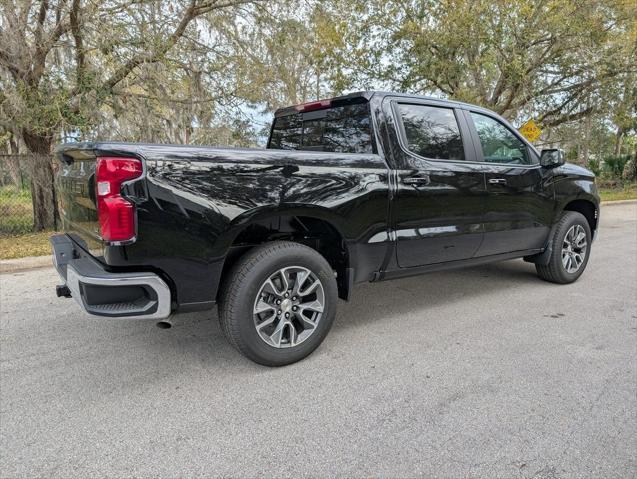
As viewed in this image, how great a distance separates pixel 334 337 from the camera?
354 cm

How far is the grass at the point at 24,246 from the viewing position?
20.7 ft

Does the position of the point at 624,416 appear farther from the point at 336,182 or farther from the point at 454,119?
the point at 454,119

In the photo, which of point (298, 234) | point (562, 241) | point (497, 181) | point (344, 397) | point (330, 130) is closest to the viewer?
point (344, 397)

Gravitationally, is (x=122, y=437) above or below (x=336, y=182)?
below

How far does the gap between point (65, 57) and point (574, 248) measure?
896 cm

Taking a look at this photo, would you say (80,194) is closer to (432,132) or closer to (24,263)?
(432,132)

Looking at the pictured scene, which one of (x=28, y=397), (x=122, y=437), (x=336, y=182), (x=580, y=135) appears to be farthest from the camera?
(x=580, y=135)

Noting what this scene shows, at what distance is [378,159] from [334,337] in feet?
4.73

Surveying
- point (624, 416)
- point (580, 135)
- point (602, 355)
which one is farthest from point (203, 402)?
point (580, 135)

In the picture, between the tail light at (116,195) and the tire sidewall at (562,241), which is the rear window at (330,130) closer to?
the tail light at (116,195)

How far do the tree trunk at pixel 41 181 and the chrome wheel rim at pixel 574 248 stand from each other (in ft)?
28.4

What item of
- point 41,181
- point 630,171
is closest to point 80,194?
point 41,181

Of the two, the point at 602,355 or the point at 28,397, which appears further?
the point at 602,355

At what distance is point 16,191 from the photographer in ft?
27.4
